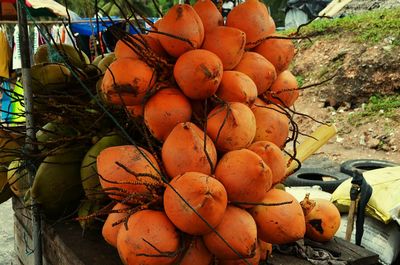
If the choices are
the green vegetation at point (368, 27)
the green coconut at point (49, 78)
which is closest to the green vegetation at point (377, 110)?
the green vegetation at point (368, 27)

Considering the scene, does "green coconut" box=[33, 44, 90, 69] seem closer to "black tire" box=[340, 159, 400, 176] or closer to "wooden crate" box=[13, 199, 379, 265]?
"wooden crate" box=[13, 199, 379, 265]

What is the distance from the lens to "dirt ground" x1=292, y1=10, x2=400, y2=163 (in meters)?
7.20

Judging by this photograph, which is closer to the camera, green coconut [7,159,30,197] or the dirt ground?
green coconut [7,159,30,197]

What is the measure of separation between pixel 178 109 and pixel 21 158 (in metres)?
1.01

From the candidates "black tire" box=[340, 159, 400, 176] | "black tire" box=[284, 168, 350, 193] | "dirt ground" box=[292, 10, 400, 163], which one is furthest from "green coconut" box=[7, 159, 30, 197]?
"dirt ground" box=[292, 10, 400, 163]

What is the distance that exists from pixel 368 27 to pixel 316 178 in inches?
239

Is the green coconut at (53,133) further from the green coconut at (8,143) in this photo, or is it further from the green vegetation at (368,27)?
the green vegetation at (368,27)

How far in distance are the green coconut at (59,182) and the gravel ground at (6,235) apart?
232 centimetres

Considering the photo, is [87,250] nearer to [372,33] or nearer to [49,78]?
[49,78]

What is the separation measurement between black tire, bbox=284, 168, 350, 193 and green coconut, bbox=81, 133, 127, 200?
102 inches

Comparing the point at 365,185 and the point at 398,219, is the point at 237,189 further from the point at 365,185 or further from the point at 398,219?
the point at 398,219

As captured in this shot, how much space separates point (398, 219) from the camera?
2.65 m

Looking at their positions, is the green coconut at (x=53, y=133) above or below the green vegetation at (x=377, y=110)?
above

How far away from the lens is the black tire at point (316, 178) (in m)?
4.04
